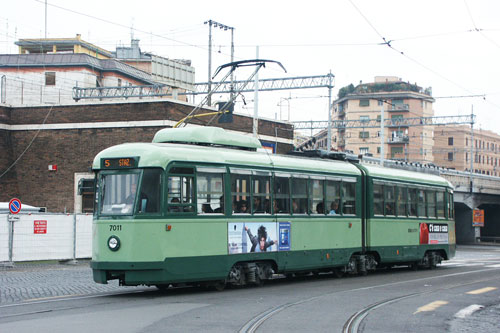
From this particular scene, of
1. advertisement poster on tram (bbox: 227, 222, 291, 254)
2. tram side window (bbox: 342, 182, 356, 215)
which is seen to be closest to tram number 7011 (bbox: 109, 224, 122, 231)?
advertisement poster on tram (bbox: 227, 222, 291, 254)

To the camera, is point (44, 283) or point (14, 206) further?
point (14, 206)

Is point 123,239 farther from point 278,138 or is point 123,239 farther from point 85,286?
point 278,138

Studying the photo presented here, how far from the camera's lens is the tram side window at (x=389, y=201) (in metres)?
22.3

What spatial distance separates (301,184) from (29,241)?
1149cm

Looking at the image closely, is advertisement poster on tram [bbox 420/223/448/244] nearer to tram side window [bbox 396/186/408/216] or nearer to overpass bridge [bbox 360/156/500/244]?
tram side window [bbox 396/186/408/216]

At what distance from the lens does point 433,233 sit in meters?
24.9

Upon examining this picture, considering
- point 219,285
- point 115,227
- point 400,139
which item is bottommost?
point 219,285

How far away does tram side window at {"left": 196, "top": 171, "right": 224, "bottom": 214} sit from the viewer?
15484 mm

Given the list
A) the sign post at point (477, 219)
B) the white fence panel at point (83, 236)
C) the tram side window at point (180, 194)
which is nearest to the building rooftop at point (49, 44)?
the sign post at point (477, 219)

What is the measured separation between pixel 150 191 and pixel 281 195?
13.3 ft

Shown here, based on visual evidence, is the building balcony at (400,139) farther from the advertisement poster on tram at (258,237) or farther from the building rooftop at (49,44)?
the advertisement poster on tram at (258,237)

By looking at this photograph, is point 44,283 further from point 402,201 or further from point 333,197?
point 402,201

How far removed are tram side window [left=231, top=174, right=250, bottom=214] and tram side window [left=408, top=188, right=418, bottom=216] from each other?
27.3 feet

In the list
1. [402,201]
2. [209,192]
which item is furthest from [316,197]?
[402,201]
